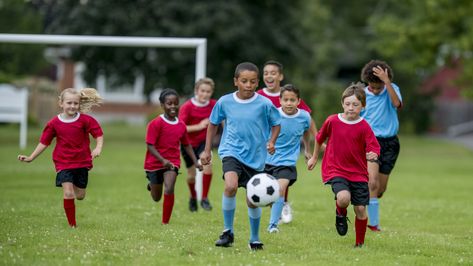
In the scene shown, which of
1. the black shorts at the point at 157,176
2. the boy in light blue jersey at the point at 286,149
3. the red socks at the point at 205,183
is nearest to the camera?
the boy in light blue jersey at the point at 286,149

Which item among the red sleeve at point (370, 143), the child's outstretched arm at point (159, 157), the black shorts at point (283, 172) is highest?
the red sleeve at point (370, 143)

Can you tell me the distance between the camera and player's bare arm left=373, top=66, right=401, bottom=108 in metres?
10.5

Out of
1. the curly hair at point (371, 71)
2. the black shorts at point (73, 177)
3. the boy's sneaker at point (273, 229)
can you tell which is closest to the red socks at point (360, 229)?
the boy's sneaker at point (273, 229)

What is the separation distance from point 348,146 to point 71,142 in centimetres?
352

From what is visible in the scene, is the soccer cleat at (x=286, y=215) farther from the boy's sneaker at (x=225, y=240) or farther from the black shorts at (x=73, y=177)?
the black shorts at (x=73, y=177)

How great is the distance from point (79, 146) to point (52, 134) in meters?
0.37

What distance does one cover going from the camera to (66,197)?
34.3 feet

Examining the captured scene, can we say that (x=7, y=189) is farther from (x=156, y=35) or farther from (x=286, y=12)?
(x=286, y=12)

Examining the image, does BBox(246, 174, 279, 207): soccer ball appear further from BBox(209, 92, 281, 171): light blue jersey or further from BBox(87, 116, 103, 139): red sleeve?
BBox(87, 116, 103, 139): red sleeve

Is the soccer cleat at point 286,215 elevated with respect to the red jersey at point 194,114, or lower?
lower

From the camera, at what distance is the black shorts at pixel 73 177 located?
1039cm

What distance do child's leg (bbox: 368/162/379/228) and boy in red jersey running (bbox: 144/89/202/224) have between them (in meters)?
2.30

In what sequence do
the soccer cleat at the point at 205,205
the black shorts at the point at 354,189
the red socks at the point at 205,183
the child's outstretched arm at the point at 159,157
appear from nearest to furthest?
the black shorts at the point at 354,189
the child's outstretched arm at the point at 159,157
the soccer cleat at the point at 205,205
the red socks at the point at 205,183

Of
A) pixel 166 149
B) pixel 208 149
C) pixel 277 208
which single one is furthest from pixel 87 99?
pixel 277 208
